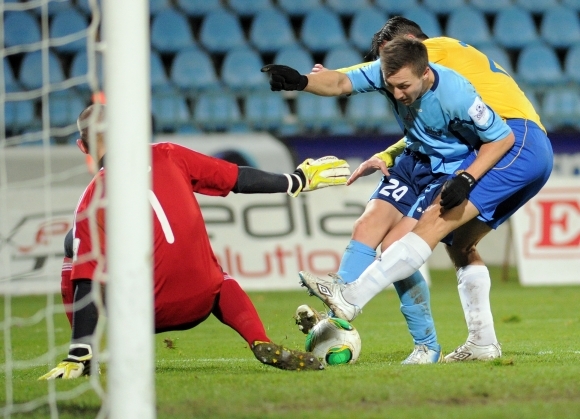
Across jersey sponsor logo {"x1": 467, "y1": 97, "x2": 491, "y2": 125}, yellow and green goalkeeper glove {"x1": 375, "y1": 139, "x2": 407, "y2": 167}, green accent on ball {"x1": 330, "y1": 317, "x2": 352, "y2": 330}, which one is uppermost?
jersey sponsor logo {"x1": 467, "y1": 97, "x2": 491, "y2": 125}

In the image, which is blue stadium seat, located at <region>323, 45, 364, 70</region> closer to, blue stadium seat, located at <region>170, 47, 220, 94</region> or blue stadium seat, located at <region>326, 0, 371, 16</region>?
blue stadium seat, located at <region>326, 0, 371, 16</region>

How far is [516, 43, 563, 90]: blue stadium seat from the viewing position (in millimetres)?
13002

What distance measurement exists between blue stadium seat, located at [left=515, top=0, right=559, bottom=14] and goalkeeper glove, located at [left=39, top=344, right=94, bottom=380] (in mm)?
11362

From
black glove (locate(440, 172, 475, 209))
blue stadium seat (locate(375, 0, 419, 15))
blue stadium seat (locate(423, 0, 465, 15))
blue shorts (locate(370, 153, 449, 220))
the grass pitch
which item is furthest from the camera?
blue stadium seat (locate(423, 0, 465, 15))

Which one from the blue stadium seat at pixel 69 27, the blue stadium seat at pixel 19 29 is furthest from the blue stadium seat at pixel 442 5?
the blue stadium seat at pixel 19 29

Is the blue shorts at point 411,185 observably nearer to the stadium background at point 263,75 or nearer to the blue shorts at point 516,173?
the blue shorts at point 516,173

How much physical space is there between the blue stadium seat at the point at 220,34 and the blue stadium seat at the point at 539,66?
4.04 meters

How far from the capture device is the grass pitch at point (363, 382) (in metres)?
2.97

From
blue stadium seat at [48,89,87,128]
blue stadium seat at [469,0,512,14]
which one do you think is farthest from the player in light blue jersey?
blue stadium seat at [469,0,512,14]

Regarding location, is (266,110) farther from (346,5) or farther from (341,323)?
(341,323)

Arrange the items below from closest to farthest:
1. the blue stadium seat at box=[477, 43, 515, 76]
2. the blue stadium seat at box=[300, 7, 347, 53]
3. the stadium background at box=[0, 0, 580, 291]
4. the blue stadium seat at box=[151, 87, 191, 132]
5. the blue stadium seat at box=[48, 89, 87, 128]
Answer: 1. the stadium background at box=[0, 0, 580, 291]
2. the blue stadium seat at box=[48, 89, 87, 128]
3. the blue stadium seat at box=[151, 87, 191, 132]
4. the blue stadium seat at box=[477, 43, 515, 76]
5. the blue stadium seat at box=[300, 7, 347, 53]

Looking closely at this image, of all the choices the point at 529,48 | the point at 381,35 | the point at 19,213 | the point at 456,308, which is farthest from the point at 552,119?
the point at 381,35

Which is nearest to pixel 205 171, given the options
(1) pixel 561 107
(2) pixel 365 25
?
(1) pixel 561 107

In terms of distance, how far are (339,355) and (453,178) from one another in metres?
1.01
